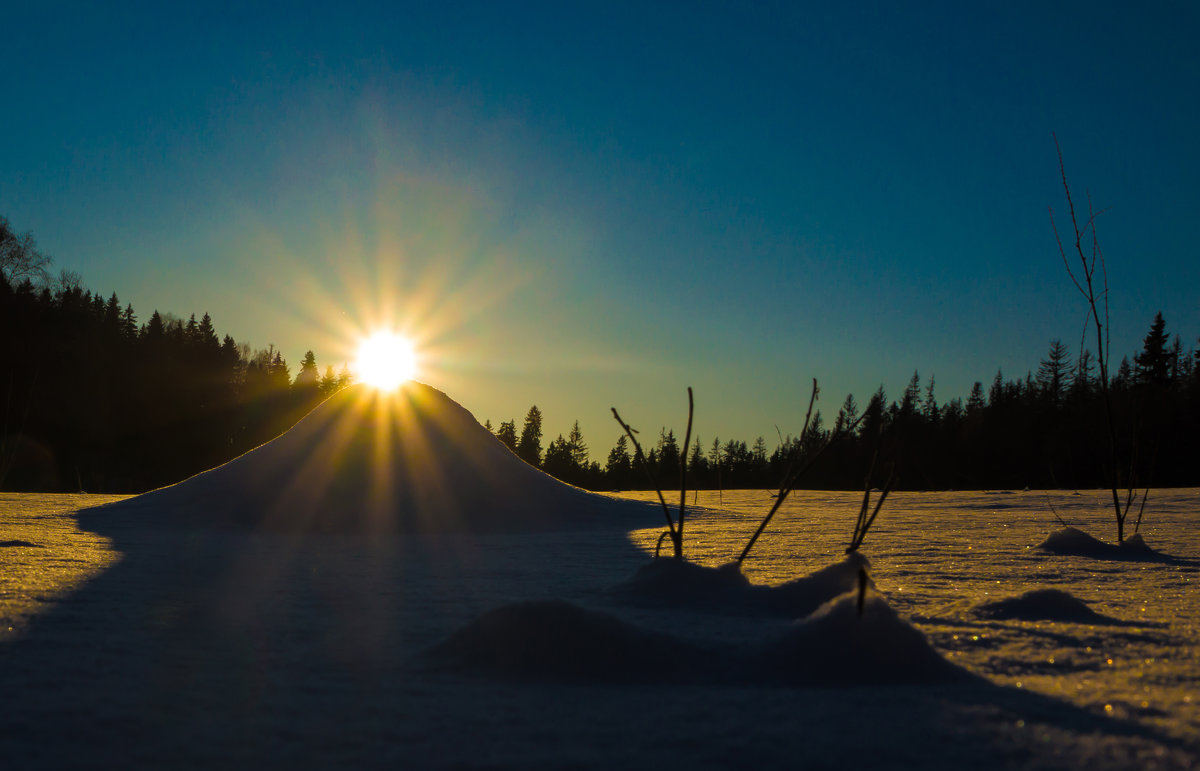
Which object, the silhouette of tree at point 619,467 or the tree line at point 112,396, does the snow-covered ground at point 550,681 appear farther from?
the silhouette of tree at point 619,467

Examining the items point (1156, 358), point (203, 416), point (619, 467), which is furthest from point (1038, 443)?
point (203, 416)

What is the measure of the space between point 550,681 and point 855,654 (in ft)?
2.64

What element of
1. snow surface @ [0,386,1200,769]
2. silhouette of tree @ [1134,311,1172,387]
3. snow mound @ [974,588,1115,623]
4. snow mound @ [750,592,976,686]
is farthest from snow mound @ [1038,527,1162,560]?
silhouette of tree @ [1134,311,1172,387]

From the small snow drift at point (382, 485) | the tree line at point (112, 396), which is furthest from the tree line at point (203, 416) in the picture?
the small snow drift at point (382, 485)

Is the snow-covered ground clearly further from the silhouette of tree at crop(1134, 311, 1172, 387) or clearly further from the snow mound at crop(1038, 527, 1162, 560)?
the silhouette of tree at crop(1134, 311, 1172, 387)

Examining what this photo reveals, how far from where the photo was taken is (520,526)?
7.31 m

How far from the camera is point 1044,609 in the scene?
248 centimetres

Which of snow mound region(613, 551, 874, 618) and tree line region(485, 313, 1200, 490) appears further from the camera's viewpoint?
tree line region(485, 313, 1200, 490)

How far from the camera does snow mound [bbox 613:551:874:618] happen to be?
2699mm

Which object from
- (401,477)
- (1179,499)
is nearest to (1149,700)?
(401,477)

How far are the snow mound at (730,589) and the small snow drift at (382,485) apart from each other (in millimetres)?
4373

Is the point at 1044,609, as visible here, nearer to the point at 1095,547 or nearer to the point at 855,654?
the point at 855,654

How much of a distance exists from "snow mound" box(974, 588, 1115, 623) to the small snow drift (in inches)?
207

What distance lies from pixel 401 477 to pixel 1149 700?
7191mm
